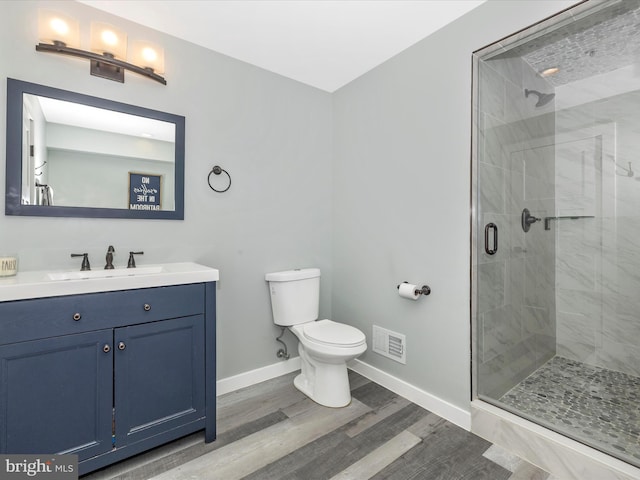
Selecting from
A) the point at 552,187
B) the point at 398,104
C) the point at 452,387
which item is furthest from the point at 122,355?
the point at 552,187

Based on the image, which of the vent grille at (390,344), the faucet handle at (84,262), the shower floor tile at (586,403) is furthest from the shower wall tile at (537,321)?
the faucet handle at (84,262)

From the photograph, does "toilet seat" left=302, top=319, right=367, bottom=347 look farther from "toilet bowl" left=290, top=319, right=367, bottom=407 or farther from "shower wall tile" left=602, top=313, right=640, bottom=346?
"shower wall tile" left=602, top=313, right=640, bottom=346

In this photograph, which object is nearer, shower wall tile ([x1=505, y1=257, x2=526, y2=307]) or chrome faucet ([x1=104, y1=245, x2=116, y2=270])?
chrome faucet ([x1=104, y1=245, x2=116, y2=270])

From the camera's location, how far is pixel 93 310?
1.36 metres

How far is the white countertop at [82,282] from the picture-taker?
1.21 meters

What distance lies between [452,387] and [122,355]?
5.97ft

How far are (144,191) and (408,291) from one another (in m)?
1.78

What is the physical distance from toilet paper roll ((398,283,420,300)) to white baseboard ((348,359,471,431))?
629 millimetres

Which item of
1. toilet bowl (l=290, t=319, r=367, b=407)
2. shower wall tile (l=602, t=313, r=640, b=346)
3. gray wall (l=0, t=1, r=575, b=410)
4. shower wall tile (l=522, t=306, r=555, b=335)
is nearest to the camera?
gray wall (l=0, t=1, r=575, b=410)

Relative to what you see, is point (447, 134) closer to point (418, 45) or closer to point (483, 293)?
point (418, 45)

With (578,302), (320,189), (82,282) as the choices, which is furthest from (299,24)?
(578,302)

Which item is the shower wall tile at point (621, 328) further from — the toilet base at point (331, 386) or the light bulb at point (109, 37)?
the light bulb at point (109, 37)

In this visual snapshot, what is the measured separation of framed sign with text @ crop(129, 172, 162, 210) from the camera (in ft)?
6.10

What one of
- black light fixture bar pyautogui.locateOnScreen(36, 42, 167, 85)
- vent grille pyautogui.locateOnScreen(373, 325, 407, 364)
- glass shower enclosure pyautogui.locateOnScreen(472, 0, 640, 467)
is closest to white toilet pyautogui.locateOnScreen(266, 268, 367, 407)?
vent grille pyautogui.locateOnScreen(373, 325, 407, 364)
